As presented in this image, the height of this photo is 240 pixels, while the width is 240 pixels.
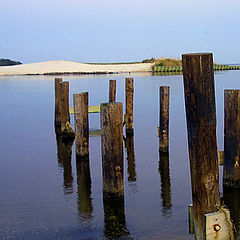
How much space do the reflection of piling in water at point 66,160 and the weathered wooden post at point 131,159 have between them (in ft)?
4.60

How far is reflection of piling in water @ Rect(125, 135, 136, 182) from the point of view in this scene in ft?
33.6

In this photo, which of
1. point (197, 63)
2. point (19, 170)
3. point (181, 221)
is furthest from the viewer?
point (19, 170)

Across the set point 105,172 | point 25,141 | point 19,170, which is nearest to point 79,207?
point 105,172

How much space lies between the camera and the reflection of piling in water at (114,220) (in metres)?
6.94

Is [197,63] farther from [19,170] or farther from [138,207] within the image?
[19,170]

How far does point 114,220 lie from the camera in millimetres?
7582

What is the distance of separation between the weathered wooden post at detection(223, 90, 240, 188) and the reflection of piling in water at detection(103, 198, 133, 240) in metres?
2.17

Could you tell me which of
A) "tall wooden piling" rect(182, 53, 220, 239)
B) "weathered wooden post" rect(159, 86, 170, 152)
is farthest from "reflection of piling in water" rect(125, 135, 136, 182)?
"tall wooden piling" rect(182, 53, 220, 239)

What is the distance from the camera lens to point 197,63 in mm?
4965

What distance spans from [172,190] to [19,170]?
4185 millimetres

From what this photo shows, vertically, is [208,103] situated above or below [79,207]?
above

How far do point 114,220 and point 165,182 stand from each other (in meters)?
2.42

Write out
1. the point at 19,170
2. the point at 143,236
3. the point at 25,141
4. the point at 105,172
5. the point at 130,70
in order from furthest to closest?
the point at 130,70, the point at 25,141, the point at 19,170, the point at 105,172, the point at 143,236

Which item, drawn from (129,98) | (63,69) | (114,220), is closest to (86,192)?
(114,220)
